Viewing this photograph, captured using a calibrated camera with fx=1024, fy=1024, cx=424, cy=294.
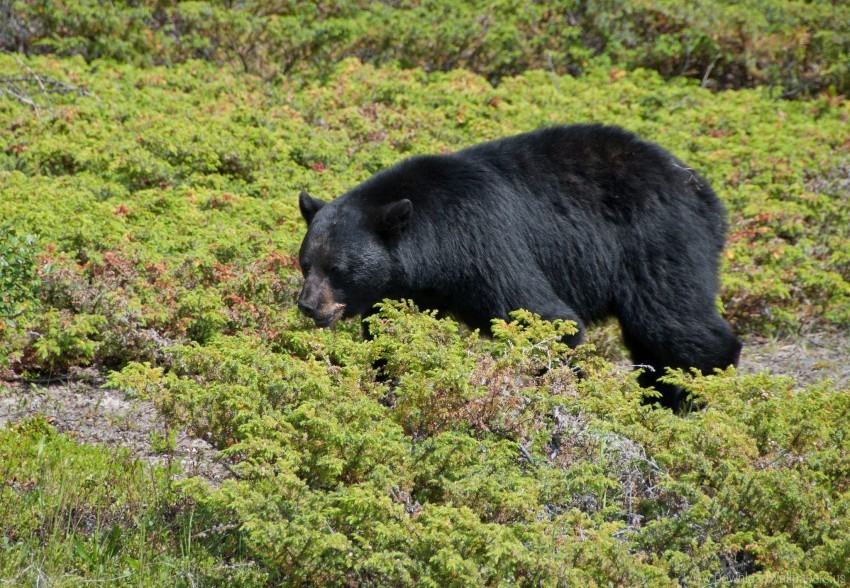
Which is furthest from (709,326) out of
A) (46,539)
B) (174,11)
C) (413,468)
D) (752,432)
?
(174,11)

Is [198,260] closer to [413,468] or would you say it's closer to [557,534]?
[413,468]

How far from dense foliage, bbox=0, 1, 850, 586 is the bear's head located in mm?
217

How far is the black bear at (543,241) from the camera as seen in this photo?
596 centimetres

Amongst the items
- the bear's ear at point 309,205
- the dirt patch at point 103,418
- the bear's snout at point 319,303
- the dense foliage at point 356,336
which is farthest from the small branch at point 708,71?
the dirt patch at point 103,418

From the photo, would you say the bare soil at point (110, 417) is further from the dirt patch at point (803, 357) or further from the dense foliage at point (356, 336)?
the dense foliage at point (356, 336)

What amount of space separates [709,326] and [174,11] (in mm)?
7534

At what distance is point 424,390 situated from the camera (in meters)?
4.50

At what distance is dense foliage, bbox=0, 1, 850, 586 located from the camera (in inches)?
151

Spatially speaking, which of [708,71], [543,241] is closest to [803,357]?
[543,241]

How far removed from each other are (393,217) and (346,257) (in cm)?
36

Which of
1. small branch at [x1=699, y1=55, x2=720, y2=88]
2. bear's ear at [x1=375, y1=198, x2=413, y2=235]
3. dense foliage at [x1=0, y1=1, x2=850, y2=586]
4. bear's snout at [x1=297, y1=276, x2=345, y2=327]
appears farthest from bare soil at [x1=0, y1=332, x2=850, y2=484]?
small branch at [x1=699, y1=55, x2=720, y2=88]

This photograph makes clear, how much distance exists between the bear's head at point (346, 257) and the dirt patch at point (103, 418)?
104 centimetres

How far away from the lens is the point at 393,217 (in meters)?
5.86

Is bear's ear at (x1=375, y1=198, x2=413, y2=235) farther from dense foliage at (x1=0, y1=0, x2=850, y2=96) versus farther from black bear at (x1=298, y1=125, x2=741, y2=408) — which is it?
dense foliage at (x1=0, y1=0, x2=850, y2=96)
